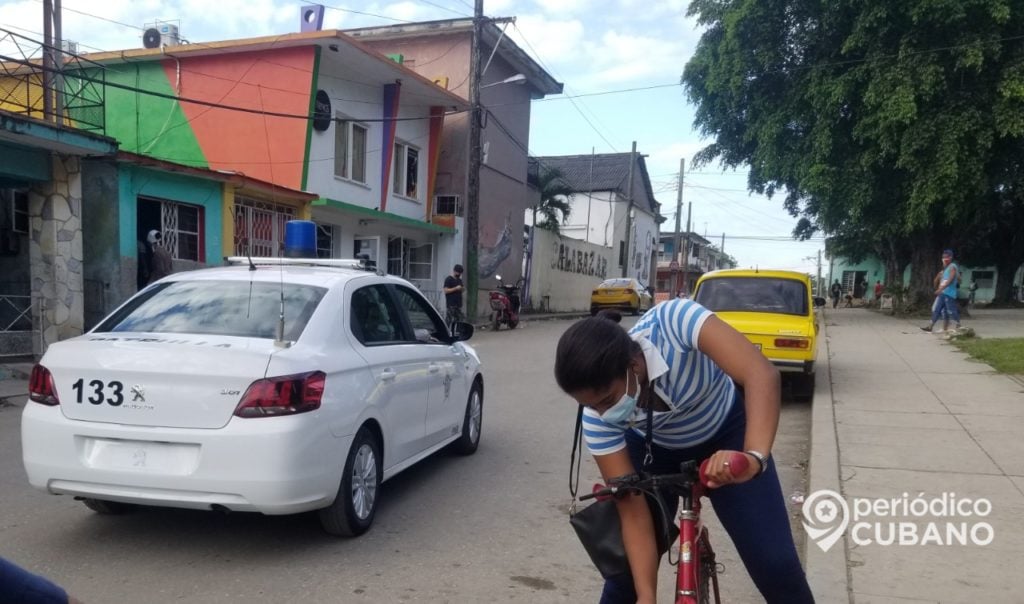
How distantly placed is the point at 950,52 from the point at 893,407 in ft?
42.2

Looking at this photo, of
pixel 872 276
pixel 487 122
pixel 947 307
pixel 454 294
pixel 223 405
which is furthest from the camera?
pixel 872 276

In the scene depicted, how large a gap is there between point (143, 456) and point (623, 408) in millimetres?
2721

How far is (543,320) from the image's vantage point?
24.0 m

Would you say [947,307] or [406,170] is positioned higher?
[406,170]

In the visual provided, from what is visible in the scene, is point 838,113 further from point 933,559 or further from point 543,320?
point 933,559

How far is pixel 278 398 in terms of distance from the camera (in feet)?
12.0

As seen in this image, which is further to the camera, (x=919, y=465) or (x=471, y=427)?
(x=471, y=427)

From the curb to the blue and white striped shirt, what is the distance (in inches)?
61.1

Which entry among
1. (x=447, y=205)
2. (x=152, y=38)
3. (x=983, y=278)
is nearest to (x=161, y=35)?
(x=152, y=38)

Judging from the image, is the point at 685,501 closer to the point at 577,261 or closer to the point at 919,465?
the point at 919,465

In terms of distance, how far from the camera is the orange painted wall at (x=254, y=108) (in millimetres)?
15406

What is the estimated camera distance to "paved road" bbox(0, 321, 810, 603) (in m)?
3.55

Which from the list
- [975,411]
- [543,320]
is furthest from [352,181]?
[975,411]

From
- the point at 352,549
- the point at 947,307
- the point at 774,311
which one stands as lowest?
the point at 352,549
